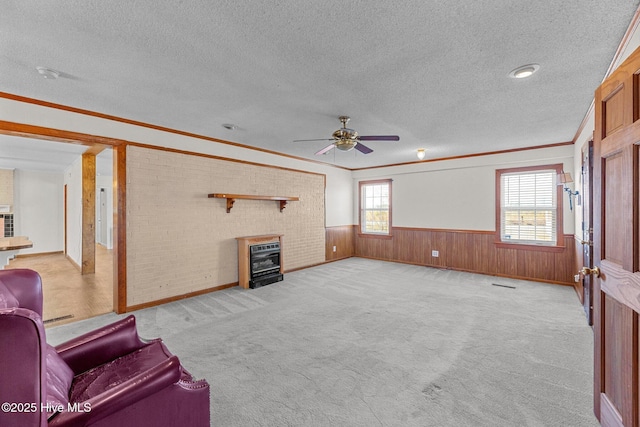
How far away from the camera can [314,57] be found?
2215 millimetres

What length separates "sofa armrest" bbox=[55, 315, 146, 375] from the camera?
1648 millimetres

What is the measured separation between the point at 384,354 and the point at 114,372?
2.09 meters

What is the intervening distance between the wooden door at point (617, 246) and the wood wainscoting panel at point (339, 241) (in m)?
5.61

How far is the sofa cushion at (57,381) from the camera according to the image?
1.16 m

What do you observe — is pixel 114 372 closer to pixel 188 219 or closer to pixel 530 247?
pixel 188 219

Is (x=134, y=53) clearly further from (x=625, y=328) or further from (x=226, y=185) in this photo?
(x=625, y=328)

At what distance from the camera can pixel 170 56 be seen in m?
2.22

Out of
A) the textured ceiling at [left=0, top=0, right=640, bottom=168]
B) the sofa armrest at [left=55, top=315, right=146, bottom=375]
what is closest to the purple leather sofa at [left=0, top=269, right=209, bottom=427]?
the sofa armrest at [left=55, top=315, right=146, bottom=375]

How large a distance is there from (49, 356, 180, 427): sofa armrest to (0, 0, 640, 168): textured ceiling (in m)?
2.03

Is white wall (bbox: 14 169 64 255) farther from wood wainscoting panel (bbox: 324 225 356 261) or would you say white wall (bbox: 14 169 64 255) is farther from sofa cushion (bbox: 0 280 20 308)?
sofa cushion (bbox: 0 280 20 308)

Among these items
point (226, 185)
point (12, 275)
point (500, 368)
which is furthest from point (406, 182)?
point (12, 275)

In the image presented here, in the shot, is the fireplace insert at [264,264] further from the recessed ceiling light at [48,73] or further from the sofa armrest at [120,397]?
the sofa armrest at [120,397]

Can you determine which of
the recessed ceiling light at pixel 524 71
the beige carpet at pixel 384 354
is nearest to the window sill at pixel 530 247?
the beige carpet at pixel 384 354

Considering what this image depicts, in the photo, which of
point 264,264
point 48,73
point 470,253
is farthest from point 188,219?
point 470,253
